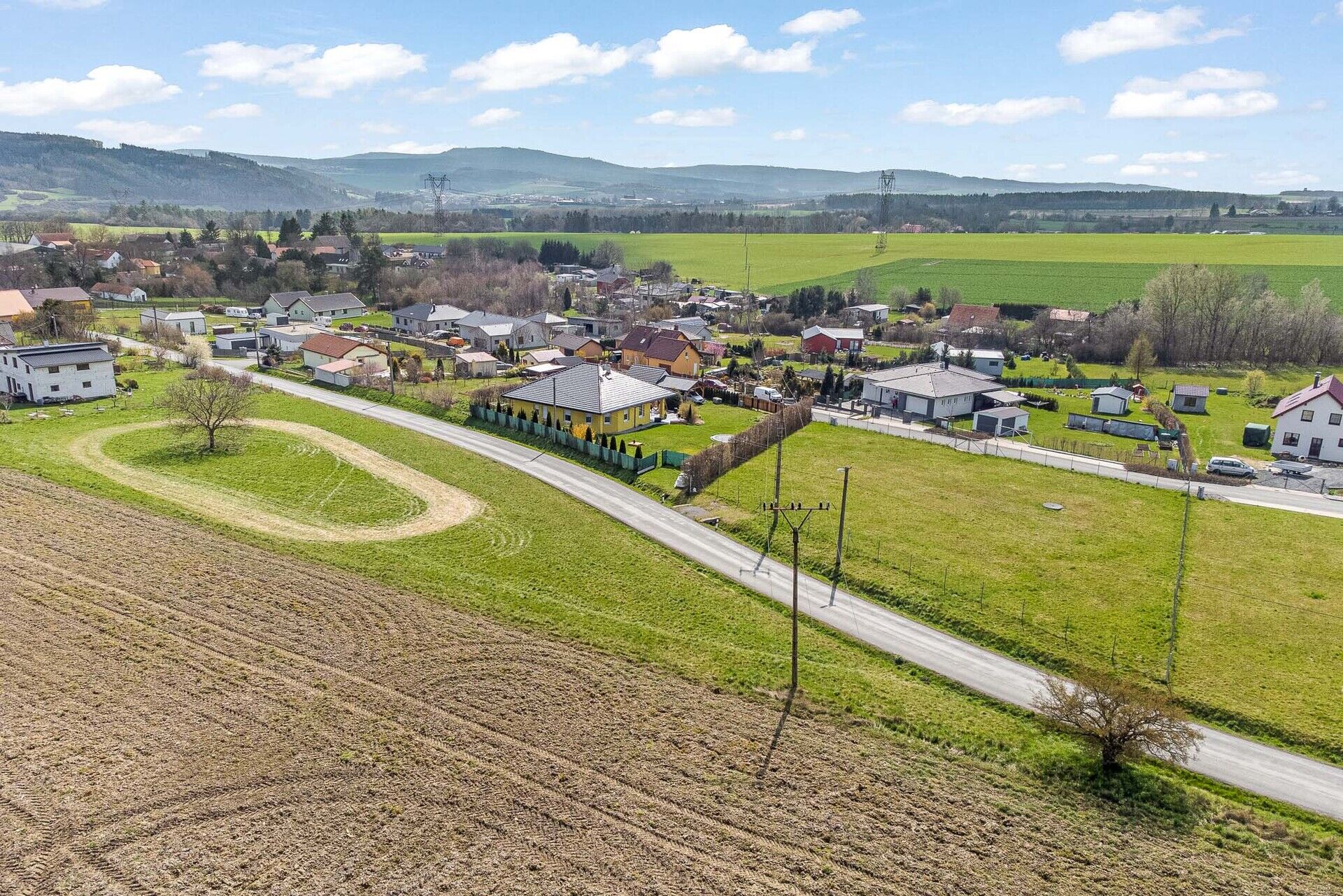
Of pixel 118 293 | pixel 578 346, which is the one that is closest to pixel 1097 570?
pixel 578 346

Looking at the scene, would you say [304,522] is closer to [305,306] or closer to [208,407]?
[208,407]

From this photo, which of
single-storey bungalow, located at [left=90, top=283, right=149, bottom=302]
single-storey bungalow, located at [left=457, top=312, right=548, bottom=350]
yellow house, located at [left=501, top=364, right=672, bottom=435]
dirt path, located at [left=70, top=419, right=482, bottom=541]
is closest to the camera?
dirt path, located at [left=70, top=419, right=482, bottom=541]

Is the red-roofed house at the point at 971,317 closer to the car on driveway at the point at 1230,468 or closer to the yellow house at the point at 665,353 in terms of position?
the yellow house at the point at 665,353

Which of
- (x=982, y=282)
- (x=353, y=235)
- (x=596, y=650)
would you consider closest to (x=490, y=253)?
(x=353, y=235)

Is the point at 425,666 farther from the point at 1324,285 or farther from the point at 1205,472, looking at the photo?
the point at 1324,285

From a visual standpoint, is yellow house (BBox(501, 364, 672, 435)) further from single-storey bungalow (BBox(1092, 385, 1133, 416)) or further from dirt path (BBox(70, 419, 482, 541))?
single-storey bungalow (BBox(1092, 385, 1133, 416))

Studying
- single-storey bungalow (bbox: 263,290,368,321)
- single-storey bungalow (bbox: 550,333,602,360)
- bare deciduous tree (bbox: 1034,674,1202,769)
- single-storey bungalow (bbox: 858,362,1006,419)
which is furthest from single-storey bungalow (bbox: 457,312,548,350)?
bare deciduous tree (bbox: 1034,674,1202,769)
